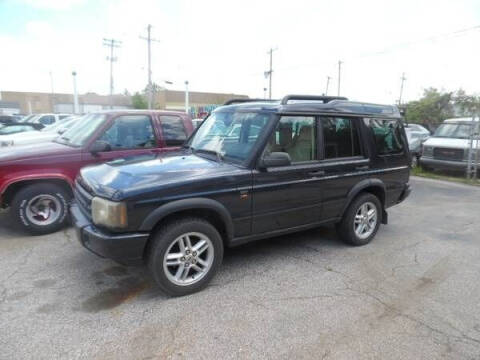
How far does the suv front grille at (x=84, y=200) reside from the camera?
335 cm

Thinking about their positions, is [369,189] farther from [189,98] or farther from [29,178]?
[189,98]

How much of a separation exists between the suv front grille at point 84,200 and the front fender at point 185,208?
698 mm

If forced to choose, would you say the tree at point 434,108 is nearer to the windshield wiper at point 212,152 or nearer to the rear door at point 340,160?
the rear door at point 340,160

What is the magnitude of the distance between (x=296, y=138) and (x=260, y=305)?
6.19 ft

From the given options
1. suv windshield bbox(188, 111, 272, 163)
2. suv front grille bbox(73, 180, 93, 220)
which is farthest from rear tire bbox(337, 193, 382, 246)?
suv front grille bbox(73, 180, 93, 220)

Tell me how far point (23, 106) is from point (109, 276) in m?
86.8

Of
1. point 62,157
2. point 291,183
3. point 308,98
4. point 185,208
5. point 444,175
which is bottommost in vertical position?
point 444,175

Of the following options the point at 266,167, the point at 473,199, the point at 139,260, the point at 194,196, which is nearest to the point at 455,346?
the point at 266,167

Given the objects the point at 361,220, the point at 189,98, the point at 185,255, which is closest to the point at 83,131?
the point at 185,255

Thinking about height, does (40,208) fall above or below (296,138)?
below

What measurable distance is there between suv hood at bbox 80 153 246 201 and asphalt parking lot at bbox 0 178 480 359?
1.08 meters

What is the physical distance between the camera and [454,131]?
11312mm

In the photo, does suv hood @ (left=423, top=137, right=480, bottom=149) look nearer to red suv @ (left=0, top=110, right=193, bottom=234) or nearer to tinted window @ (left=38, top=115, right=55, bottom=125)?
red suv @ (left=0, top=110, right=193, bottom=234)

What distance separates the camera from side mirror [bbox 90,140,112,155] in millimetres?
5074
